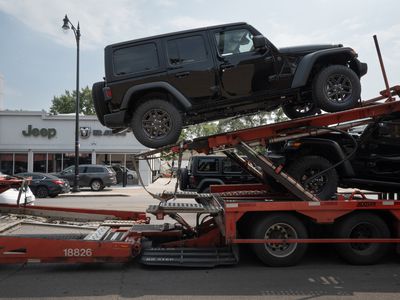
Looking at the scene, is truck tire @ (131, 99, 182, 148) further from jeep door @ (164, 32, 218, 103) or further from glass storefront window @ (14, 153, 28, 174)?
glass storefront window @ (14, 153, 28, 174)

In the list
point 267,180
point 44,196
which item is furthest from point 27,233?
point 44,196

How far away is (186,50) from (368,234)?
12.7ft

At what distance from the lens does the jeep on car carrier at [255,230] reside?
557 centimetres

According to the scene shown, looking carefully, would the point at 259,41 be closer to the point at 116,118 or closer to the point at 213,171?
the point at 116,118

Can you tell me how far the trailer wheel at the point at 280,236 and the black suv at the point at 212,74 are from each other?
Result: 191 centimetres

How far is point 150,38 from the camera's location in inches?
263

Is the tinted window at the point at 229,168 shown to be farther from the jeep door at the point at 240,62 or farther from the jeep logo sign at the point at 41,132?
the jeep logo sign at the point at 41,132

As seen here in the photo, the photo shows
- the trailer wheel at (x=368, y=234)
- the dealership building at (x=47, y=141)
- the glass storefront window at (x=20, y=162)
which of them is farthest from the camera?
the glass storefront window at (x=20, y=162)

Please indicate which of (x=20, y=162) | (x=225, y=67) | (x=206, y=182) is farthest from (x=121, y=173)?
(x=225, y=67)

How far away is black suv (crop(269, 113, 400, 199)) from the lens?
6.48 m

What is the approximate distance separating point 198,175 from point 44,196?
372 inches

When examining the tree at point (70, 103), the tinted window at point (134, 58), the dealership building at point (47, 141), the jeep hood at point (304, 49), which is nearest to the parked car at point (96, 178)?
the dealership building at point (47, 141)

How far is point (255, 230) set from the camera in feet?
19.4

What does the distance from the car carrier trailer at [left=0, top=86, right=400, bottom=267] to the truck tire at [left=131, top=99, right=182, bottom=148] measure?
194 millimetres
